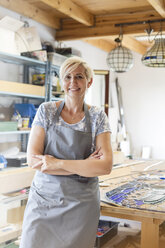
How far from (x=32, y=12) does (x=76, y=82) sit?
9.97 feet

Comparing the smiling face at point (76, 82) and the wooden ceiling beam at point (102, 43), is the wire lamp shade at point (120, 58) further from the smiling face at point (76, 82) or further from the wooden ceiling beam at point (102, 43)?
the wooden ceiling beam at point (102, 43)

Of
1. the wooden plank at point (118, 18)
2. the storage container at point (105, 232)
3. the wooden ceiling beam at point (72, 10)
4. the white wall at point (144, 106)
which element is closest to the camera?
the storage container at point (105, 232)

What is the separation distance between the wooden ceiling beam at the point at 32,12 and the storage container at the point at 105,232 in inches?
113

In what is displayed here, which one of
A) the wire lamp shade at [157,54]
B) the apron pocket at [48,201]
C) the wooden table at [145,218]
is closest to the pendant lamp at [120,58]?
the wire lamp shade at [157,54]

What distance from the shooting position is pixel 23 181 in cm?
232

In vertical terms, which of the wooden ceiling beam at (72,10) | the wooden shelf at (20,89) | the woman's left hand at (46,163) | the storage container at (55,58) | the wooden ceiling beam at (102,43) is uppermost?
the wooden ceiling beam at (102,43)

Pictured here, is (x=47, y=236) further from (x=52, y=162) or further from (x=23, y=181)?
(x=23, y=181)

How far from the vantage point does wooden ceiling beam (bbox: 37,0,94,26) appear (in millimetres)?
3920

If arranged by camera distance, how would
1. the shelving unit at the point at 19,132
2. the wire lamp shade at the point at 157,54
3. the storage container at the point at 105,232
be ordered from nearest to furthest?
the shelving unit at the point at 19,132 < the storage container at the point at 105,232 < the wire lamp shade at the point at 157,54

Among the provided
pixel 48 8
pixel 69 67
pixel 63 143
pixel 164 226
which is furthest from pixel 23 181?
pixel 48 8

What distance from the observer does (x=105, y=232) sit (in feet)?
7.93

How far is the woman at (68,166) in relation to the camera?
5.46ft

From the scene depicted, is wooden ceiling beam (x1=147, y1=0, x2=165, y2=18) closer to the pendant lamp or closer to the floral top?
the pendant lamp

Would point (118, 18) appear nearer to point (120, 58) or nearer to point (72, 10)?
point (72, 10)
